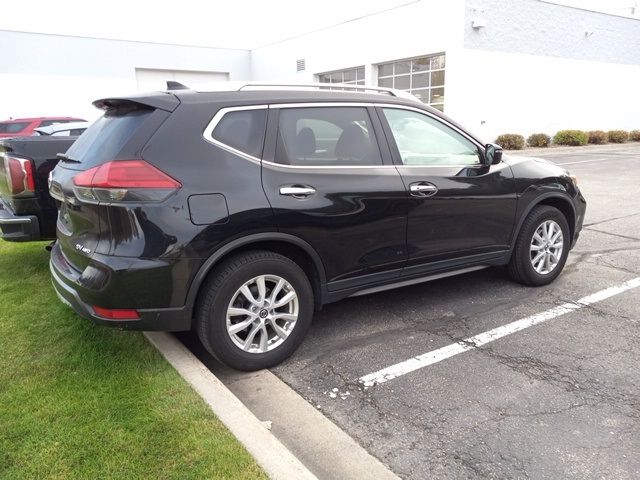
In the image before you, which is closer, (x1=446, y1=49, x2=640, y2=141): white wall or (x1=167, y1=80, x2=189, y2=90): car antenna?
(x1=167, y1=80, x2=189, y2=90): car antenna

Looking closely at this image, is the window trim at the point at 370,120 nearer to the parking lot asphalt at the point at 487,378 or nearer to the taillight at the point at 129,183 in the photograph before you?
the taillight at the point at 129,183

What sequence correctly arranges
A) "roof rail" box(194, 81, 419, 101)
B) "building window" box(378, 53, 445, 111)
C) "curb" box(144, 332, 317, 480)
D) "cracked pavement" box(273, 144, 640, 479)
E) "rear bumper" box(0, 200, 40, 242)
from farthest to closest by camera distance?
"building window" box(378, 53, 445, 111), "rear bumper" box(0, 200, 40, 242), "roof rail" box(194, 81, 419, 101), "cracked pavement" box(273, 144, 640, 479), "curb" box(144, 332, 317, 480)

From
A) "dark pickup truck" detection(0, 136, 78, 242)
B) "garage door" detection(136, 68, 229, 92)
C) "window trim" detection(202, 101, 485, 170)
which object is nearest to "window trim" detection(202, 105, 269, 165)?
"window trim" detection(202, 101, 485, 170)

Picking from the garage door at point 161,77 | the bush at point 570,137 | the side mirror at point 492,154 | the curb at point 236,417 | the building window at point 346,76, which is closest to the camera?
the curb at point 236,417

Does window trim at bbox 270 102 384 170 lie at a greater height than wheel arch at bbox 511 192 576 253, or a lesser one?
greater

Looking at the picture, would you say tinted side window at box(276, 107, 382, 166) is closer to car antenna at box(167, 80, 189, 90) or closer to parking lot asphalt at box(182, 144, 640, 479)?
car antenna at box(167, 80, 189, 90)

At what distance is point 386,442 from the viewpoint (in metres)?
2.78

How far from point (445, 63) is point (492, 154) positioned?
627 inches

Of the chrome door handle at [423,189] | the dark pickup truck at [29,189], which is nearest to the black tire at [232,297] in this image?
the chrome door handle at [423,189]

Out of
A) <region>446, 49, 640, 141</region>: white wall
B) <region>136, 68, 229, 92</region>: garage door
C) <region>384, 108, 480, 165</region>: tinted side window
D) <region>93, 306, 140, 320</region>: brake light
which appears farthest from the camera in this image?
<region>136, 68, 229, 92</region>: garage door

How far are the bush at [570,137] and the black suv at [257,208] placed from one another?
64.5ft

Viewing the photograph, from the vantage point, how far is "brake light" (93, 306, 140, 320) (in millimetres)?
3094

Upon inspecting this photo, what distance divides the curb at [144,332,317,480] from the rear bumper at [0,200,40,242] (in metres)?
1.78

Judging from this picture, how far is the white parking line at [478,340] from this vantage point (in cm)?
345
